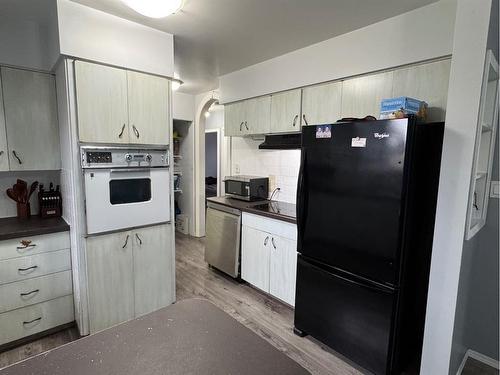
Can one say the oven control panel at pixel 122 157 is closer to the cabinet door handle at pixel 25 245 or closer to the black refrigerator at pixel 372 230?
the cabinet door handle at pixel 25 245

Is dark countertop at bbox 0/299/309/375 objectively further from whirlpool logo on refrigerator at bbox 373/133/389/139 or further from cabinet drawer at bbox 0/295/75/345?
cabinet drawer at bbox 0/295/75/345

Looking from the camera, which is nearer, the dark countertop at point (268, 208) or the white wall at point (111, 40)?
the white wall at point (111, 40)

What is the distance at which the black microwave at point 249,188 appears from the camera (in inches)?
129

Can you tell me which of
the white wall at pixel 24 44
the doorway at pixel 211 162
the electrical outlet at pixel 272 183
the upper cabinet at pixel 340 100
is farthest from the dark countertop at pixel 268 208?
the doorway at pixel 211 162

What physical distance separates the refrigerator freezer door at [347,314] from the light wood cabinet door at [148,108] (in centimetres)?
158

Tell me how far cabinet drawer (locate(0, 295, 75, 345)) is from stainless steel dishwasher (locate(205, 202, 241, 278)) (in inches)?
60.7

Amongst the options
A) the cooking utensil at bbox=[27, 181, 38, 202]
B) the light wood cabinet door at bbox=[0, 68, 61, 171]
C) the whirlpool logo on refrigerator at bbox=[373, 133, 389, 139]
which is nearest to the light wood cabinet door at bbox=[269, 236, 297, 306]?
the whirlpool logo on refrigerator at bbox=[373, 133, 389, 139]

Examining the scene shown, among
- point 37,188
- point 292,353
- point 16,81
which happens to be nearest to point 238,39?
point 16,81

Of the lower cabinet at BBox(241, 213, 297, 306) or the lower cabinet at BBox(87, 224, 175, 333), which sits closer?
the lower cabinet at BBox(87, 224, 175, 333)

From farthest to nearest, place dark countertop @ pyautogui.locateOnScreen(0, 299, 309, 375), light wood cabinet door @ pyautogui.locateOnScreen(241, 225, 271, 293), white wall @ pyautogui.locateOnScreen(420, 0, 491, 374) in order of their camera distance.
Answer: light wood cabinet door @ pyautogui.locateOnScreen(241, 225, 271, 293) < white wall @ pyautogui.locateOnScreen(420, 0, 491, 374) < dark countertop @ pyautogui.locateOnScreen(0, 299, 309, 375)

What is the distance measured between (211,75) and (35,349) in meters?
3.21

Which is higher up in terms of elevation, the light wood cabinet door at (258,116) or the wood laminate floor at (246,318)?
the light wood cabinet door at (258,116)

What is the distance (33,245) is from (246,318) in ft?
5.98

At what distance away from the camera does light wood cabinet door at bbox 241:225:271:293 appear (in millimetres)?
2828
